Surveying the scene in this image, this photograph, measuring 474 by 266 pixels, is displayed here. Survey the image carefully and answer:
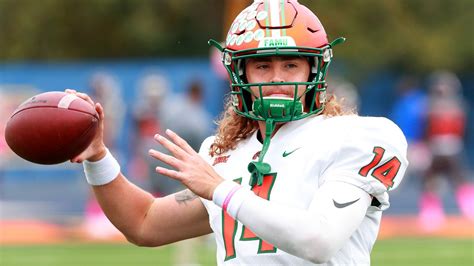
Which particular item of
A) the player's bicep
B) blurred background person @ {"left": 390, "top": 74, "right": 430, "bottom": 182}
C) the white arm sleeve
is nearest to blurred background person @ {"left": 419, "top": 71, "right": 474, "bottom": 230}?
blurred background person @ {"left": 390, "top": 74, "right": 430, "bottom": 182}

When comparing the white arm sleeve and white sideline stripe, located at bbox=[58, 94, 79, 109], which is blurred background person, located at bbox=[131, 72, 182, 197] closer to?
white sideline stripe, located at bbox=[58, 94, 79, 109]

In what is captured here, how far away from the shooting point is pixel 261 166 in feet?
11.1

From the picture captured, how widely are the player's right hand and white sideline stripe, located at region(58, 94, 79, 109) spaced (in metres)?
0.04

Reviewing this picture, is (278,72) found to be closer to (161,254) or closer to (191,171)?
(191,171)

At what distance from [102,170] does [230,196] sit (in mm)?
766

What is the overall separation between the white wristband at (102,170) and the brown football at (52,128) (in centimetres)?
16

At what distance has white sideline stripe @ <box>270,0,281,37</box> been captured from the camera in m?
3.39

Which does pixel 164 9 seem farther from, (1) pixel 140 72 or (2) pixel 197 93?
(2) pixel 197 93

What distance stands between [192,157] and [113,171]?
0.64 meters

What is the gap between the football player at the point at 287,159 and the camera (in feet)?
10.3

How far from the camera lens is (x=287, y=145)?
344 centimetres

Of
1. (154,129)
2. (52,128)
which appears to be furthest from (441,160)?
(52,128)

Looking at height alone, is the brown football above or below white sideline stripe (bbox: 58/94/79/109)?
below

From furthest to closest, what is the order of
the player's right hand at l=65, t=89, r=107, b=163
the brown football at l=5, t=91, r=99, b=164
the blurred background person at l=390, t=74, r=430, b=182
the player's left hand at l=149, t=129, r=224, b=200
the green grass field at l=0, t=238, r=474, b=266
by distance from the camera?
the blurred background person at l=390, t=74, r=430, b=182, the green grass field at l=0, t=238, r=474, b=266, the player's right hand at l=65, t=89, r=107, b=163, the brown football at l=5, t=91, r=99, b=164, the player's left hand at l=149, t=129, r=224, b=200
